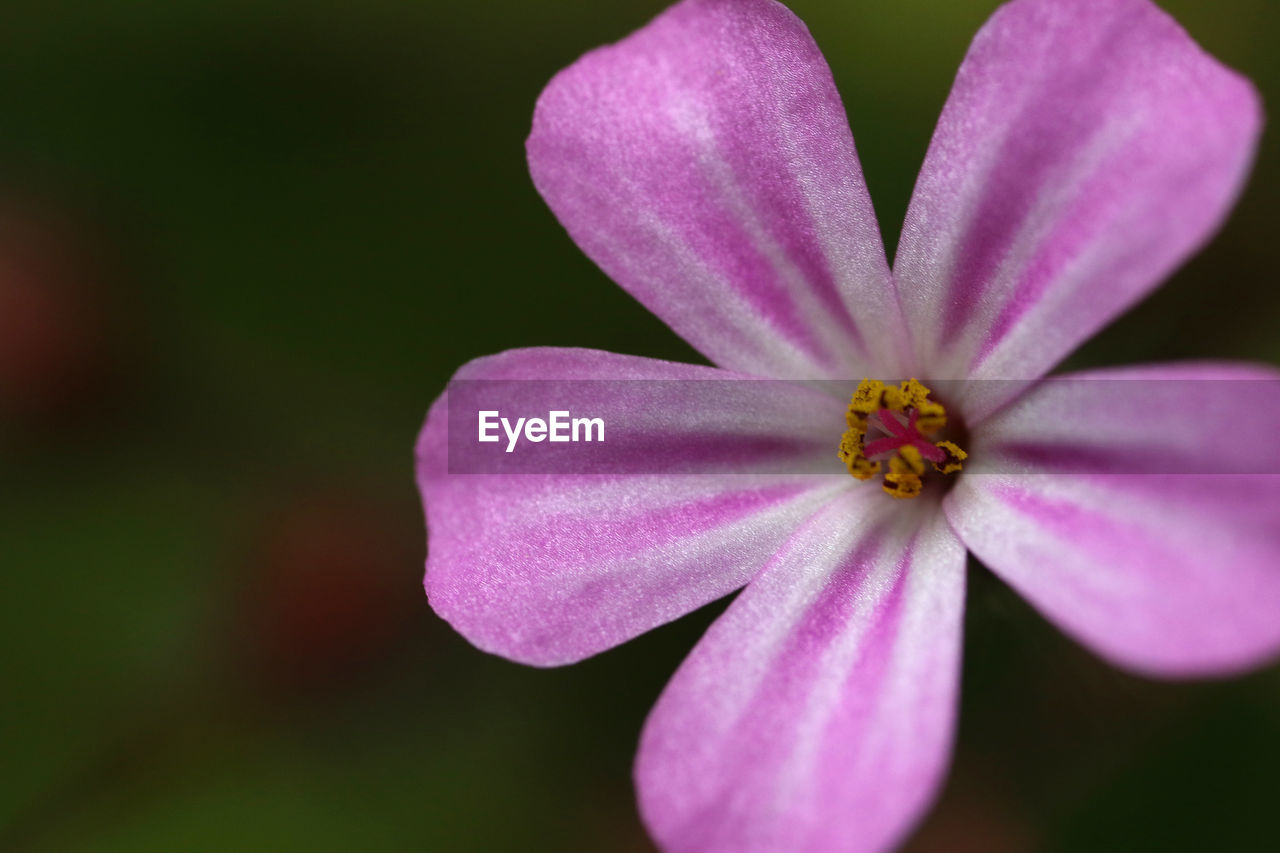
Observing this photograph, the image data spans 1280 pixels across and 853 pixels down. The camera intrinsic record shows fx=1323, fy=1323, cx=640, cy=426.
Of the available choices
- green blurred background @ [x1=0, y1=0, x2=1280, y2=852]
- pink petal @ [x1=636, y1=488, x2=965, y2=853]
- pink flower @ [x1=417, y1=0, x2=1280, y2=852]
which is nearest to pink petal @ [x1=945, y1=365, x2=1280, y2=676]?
pink flower @ [x1=417, y1=0, x2=1280, y2=852]

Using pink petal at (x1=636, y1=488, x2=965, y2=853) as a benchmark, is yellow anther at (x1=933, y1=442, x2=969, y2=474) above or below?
above

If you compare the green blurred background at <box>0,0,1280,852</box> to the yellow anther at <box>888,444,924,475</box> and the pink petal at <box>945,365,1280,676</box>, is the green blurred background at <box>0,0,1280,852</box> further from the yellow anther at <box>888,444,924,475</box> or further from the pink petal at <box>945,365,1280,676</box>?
the pink petal at <box>945,365,1280,676</box>

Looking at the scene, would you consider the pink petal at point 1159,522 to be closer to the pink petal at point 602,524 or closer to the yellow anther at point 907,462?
the yellow anther at point 907,462

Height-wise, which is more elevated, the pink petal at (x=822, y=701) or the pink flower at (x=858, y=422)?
the pink flower at (x=858, y=422)

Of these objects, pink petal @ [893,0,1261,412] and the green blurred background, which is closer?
pink petal @ [893,0,1261,412]

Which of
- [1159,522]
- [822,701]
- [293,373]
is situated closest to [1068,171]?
[1159,522]

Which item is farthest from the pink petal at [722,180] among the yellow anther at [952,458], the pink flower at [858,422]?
the yellow anther at [952,458]
